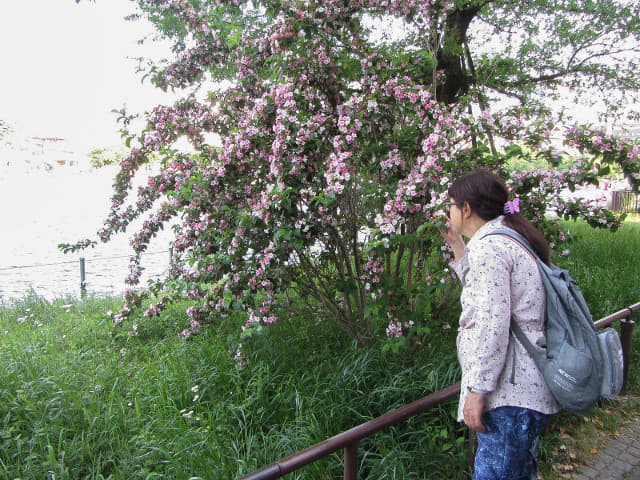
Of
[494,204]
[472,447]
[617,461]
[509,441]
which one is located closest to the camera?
[509,441]

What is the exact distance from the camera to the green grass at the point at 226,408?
2.59 m

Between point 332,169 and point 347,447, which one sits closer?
point 347,447

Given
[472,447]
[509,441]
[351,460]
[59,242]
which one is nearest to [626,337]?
[472,447]

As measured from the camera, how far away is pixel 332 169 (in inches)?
111

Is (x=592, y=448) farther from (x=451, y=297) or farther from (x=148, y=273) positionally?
(x=148, y=273)

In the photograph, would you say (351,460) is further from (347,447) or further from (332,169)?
(332,169)

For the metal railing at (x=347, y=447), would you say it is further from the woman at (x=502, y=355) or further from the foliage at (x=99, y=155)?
the foliage at (x=99, y=155)

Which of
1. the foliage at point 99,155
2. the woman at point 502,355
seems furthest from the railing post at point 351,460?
the foliage at point 99,155

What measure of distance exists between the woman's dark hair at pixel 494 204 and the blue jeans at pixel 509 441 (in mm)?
606

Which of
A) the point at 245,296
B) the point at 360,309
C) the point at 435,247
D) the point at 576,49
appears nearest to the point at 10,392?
the point at 245,296

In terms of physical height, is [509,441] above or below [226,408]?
above

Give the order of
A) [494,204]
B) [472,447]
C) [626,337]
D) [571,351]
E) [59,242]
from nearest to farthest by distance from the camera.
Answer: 1. [571,351]
2. [494,204]
3. [472,447]
4. [626,337]
5. [59,242]

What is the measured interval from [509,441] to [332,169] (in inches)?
73.3

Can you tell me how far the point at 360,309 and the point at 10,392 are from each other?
2944mm
